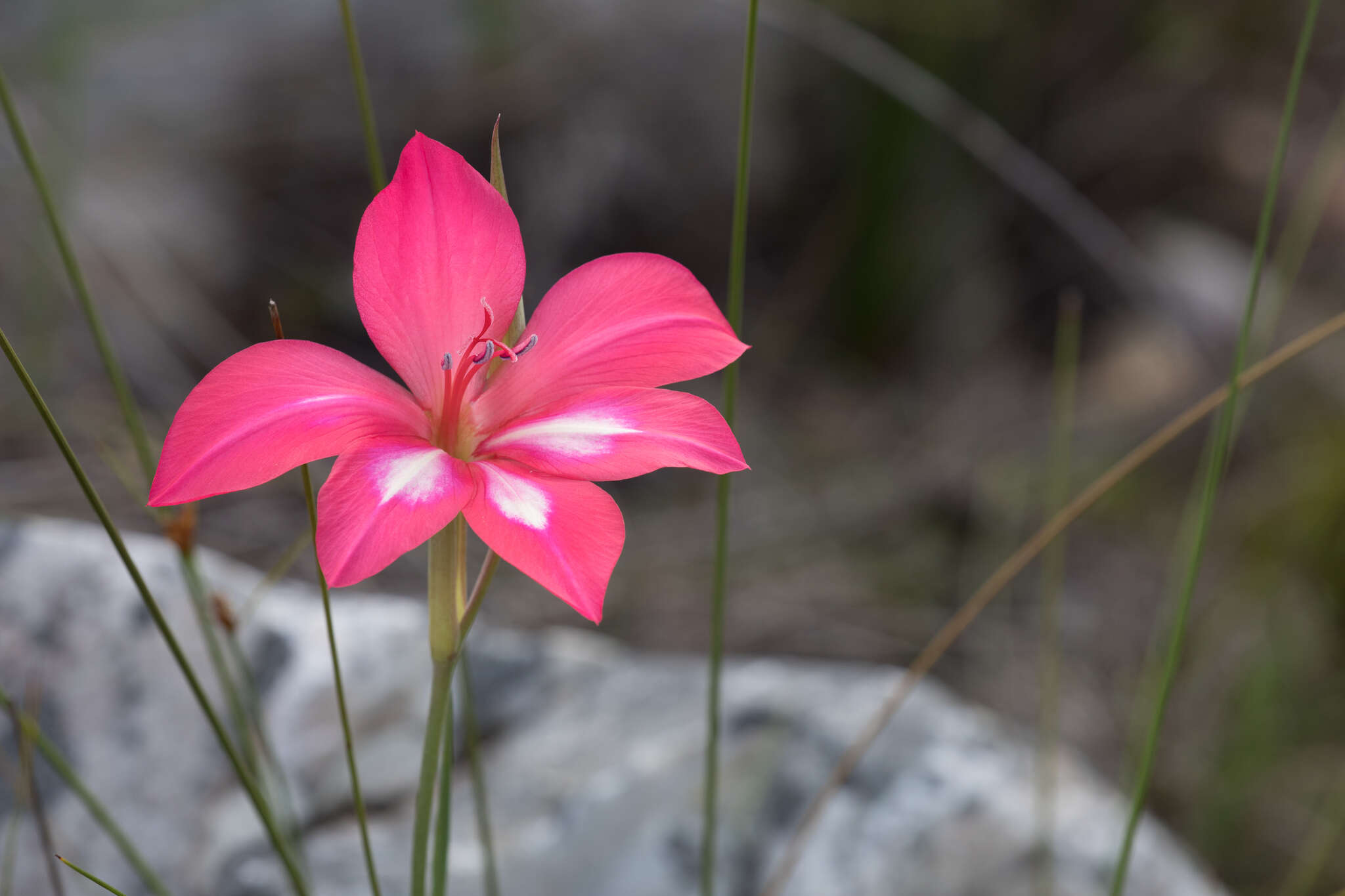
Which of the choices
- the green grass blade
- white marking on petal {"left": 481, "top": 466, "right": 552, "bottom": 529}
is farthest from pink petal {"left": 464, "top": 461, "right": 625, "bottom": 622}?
the green grass blade

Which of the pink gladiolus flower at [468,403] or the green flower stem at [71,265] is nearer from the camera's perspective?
the pink gladiolus flower at [468,403]

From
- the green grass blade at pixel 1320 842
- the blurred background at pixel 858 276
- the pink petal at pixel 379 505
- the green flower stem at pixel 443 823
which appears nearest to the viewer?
the pink petal at pixel 379 505

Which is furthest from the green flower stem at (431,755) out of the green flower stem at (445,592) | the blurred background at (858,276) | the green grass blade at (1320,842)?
the blurred background at (858,276)

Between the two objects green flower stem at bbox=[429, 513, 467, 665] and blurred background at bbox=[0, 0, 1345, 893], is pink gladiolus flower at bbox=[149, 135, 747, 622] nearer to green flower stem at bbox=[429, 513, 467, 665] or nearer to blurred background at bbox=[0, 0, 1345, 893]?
green flower stem at bbox=[429, 513, 467, 665]

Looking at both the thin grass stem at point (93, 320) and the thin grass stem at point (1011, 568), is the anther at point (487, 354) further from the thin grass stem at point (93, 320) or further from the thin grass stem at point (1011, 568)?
the thin grass stem at point (1011, 568)

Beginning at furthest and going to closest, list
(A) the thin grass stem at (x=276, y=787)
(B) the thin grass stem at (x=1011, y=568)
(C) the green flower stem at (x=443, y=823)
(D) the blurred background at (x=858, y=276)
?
1. (D) the blurred background at (x=858, y=276)
2. (A) the thin grass stem at (x=276, y=787)
3. (B) the thin grass stem at (x=1011, y=568)
4. (C) the green flower stem at (x=443, y=823)

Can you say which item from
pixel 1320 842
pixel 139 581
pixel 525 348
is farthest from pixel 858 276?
pixel 139 581

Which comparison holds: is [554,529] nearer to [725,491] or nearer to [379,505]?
[379,505]
